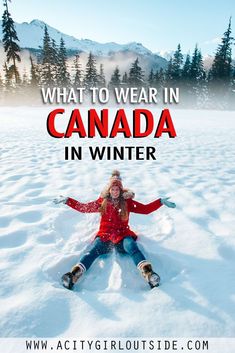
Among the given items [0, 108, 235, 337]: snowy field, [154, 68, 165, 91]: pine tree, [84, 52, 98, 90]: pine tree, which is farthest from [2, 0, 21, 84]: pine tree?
[0, 108, 235, 337]: snowy field

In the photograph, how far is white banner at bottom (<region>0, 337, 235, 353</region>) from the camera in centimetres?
291

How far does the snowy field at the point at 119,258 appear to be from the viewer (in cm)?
321

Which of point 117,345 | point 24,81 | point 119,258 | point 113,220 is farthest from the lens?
point 24,81

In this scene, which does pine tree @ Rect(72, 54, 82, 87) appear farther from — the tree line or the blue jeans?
the blue jeans

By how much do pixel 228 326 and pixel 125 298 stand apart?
1.11 metres

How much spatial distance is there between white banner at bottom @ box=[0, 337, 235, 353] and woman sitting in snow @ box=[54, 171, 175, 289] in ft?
2.60

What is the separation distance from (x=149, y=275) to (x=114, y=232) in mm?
1071

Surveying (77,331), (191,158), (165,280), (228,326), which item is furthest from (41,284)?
(191,158)

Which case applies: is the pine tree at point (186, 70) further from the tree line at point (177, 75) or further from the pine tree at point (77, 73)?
the pine tree at point (77, 73)

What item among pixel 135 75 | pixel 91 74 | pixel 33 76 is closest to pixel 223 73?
pixel 135 75

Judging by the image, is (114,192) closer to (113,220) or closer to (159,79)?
(113,220)

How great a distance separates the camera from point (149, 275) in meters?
3.80

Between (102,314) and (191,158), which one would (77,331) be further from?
(191,158)

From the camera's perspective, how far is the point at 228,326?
10.3ft
